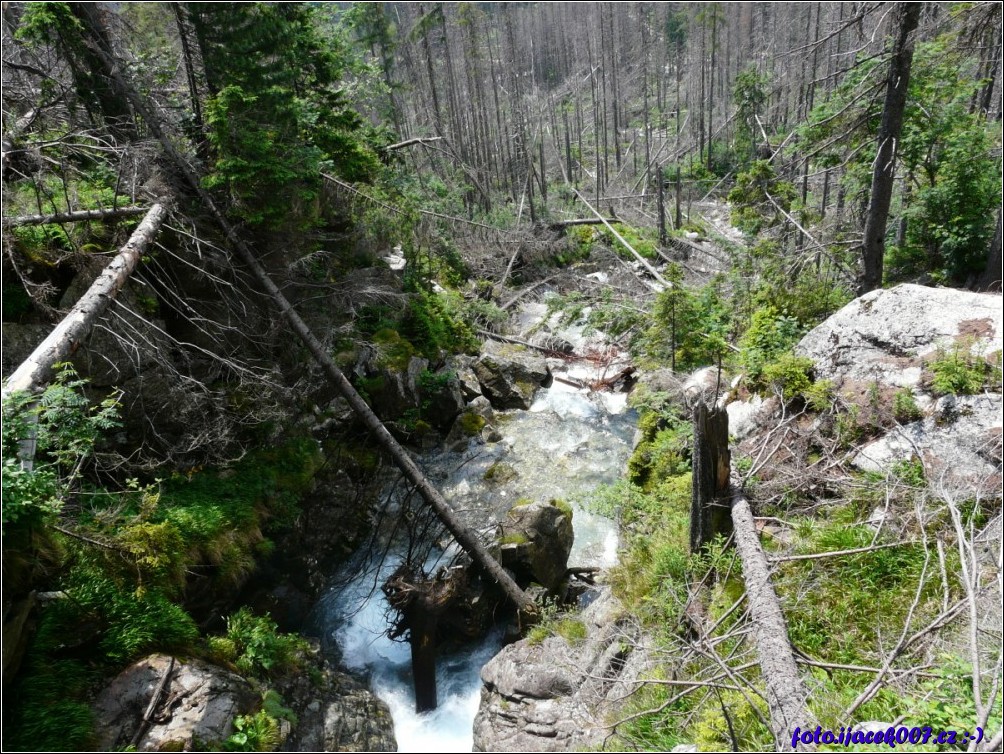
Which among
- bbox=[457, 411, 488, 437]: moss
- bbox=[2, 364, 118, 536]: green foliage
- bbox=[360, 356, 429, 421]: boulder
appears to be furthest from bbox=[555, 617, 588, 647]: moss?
bbox=[360, 356, 429, 421]: boulder

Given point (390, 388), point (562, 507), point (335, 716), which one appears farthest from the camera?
point (390, 388)

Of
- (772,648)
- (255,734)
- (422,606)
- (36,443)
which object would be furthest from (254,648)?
(772,648)

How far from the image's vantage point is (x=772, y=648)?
3.79 m

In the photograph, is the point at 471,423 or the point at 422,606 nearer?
the point at 422,606

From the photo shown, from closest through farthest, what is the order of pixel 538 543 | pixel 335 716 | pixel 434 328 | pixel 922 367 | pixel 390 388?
pixel 922 367 < pixel 335 716 < pixel 538 543 < pixel 390 388 < pixel 434 328

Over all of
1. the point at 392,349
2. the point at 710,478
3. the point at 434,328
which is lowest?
the point at 434,328

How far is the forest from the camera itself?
415 cm

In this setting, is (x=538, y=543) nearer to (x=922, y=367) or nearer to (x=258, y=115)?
(x=922, y=367)

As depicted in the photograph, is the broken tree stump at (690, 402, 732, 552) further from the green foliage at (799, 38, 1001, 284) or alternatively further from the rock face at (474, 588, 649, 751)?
the green foliage at (799, 38, 1001, 284)

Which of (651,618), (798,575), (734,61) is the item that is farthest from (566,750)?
(734,61)

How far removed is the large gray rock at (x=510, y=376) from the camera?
12883 mm

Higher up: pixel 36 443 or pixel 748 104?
pixel 748 104

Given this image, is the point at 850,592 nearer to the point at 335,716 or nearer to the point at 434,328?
the point at 335,716

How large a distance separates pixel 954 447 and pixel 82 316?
821 cm
